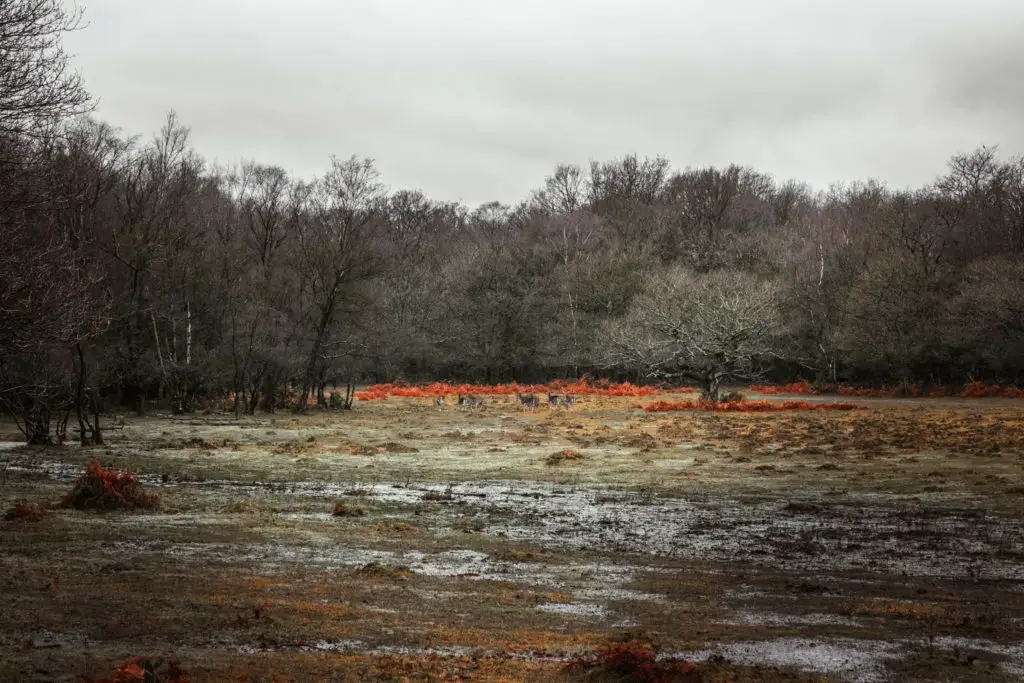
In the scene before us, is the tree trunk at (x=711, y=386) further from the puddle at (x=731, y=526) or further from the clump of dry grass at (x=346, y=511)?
the clump of dry grass at (x=346, y=511)

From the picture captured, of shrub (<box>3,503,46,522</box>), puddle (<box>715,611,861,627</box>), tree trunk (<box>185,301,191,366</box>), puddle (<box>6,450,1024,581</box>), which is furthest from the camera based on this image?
tree trunk (<box>185,301,191,366</box>)

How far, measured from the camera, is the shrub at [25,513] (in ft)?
47.2

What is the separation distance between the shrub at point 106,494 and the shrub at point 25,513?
102 centimetres

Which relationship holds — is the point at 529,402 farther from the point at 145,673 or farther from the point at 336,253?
the point at 145,673

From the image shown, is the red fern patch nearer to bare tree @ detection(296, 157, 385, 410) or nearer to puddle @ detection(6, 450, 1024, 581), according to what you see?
puddle @ detection(6, 450, 1024, 581)

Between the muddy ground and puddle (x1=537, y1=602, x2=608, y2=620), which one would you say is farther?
puddle (x1=537, y1=602, x2=608, y2=620)

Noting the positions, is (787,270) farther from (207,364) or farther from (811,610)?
(811,610)

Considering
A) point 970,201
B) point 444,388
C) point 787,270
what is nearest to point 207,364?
point 444,388

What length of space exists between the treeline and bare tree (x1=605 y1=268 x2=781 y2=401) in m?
0.20

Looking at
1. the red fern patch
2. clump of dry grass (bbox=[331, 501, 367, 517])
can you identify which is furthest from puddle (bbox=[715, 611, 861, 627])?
clump of dry grass (bbox=[331, 501, 367, 517])

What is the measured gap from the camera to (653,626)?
9.13 metres

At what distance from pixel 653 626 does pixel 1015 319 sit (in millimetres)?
51842

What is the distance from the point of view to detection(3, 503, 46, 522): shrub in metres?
14.4

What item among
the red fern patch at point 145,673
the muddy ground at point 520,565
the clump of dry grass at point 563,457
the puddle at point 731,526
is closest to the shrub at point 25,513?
the muddy ground at point 520,565
